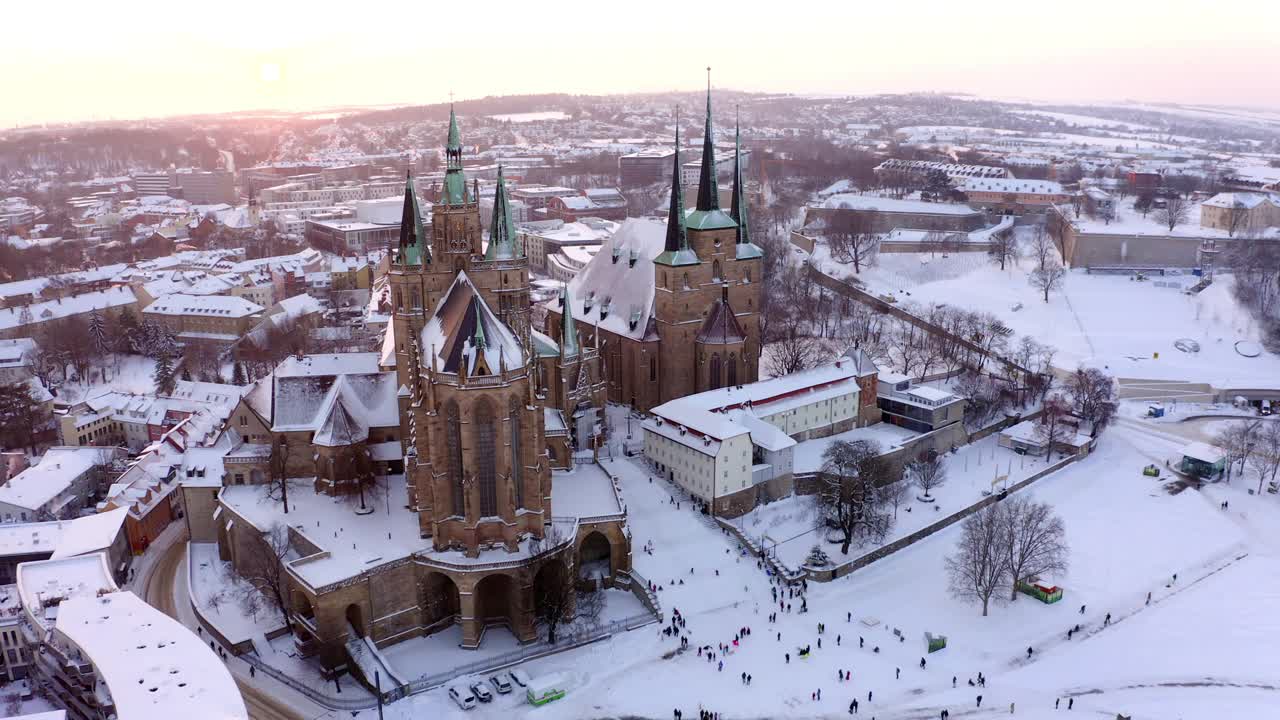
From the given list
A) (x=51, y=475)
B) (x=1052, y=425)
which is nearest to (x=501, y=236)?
(x=51, y=475)

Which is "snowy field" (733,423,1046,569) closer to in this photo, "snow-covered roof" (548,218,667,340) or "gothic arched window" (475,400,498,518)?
"gothic arched window" (475,400,498,518)

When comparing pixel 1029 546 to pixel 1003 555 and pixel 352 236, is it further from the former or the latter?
pixel 352 236

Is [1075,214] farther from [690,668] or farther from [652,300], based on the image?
[690,668]

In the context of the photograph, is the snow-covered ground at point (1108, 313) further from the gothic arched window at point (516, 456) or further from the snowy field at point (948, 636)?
the gothic arched window at point (516, 456)

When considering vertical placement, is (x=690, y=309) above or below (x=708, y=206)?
below

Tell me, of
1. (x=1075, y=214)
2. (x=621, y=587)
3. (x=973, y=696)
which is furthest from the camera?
(x=1075, y=214)

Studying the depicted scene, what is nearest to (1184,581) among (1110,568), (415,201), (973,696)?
(1110,568)

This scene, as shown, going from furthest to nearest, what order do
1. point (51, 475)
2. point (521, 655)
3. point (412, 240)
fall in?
1. point (51, 475)
2. point (412, 240)
3. point (521, 655)
